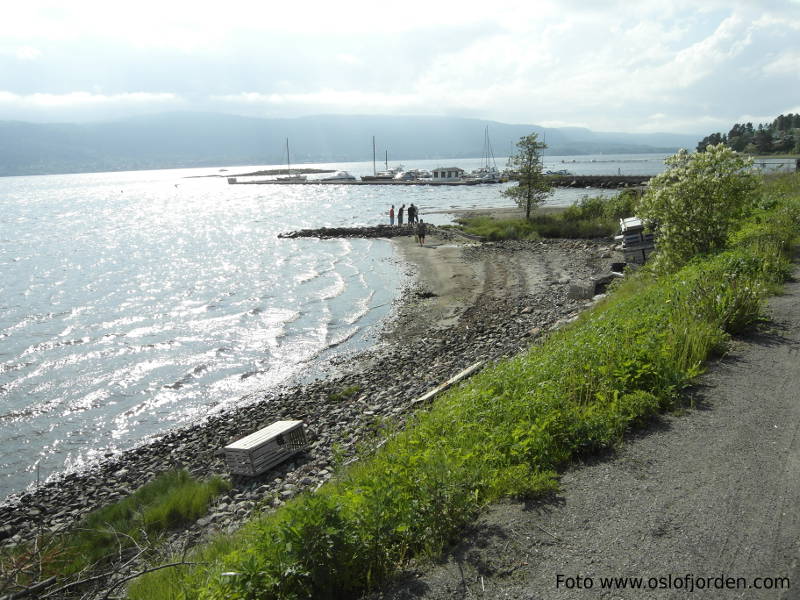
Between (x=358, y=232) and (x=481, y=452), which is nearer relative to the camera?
(x=481, y=452)

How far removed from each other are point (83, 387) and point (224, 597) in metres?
15.5

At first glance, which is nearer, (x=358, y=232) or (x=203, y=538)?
(x=203, y=538)

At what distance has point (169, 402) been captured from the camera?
15.9 metres

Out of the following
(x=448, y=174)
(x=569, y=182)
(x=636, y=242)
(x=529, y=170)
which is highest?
(x=448, y=174)

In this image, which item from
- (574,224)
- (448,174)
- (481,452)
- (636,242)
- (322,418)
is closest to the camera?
(481,452)

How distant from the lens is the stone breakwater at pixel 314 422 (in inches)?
387

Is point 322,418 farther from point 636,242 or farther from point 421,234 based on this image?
point 421,234

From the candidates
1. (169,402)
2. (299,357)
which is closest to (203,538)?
(169,402)

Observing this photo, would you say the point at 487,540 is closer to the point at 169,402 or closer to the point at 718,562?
the point at 718,562

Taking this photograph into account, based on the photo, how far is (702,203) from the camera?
530 inches

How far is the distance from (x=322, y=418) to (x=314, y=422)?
213mm

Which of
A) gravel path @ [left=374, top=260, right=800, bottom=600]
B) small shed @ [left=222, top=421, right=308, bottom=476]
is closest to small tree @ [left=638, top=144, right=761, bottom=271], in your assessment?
gravel path @ [left=374, top=260, right=800, bottom=600]

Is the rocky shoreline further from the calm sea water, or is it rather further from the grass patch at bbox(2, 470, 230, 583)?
the calm sea water

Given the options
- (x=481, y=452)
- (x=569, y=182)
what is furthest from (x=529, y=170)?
(x=569, y=182)
